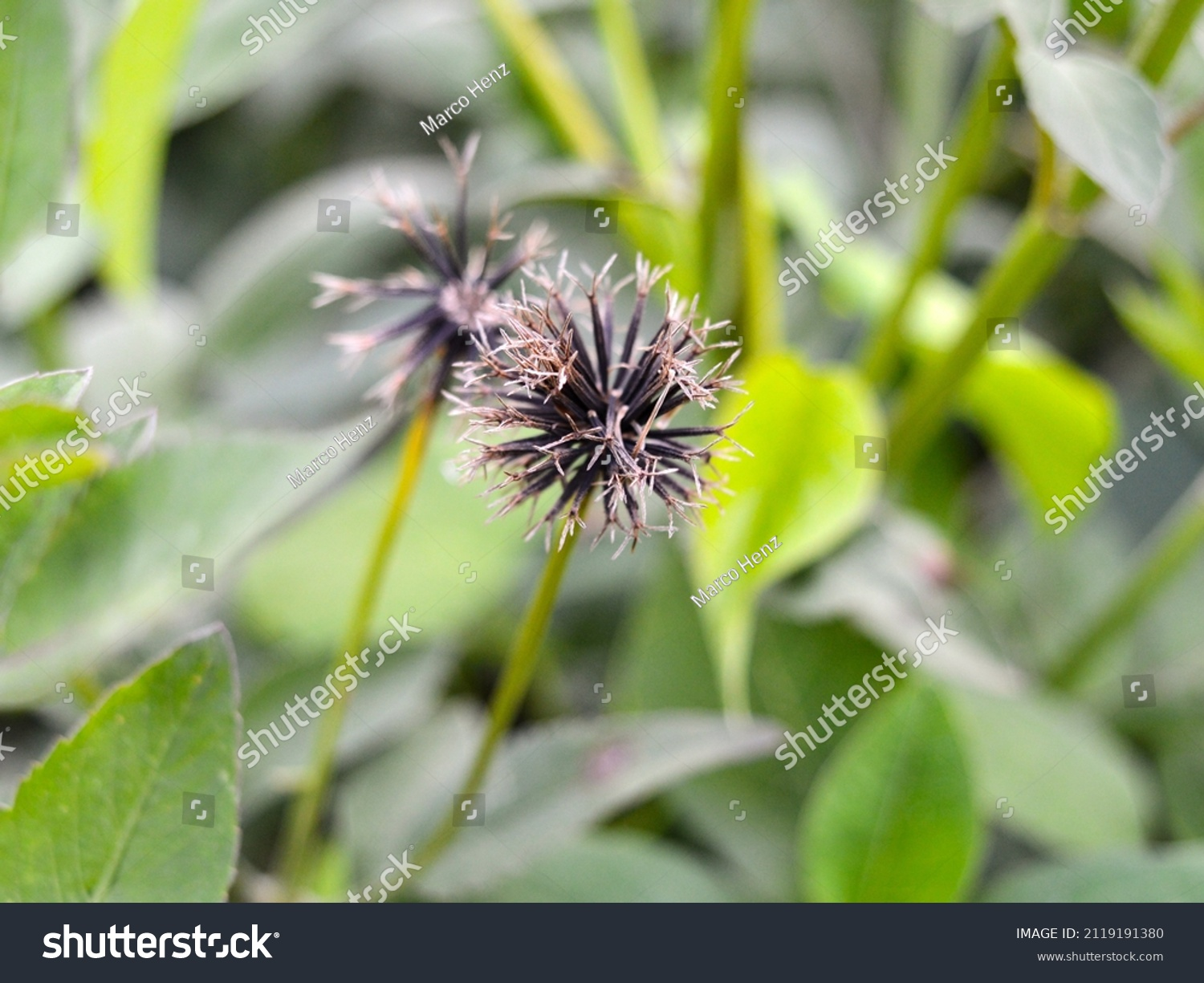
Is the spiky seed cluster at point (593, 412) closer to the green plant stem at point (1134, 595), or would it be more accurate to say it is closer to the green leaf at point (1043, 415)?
the green leaf at point (1043, 415)

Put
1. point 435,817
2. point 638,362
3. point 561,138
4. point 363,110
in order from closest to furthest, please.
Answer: point 638,362 < point 435,817 < point 561,138 < point 363,110

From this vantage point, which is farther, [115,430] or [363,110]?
[363,110]

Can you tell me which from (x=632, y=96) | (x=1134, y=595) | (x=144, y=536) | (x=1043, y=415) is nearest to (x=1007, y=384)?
(x=1043, y=415)

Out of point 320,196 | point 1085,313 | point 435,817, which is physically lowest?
point 435,817

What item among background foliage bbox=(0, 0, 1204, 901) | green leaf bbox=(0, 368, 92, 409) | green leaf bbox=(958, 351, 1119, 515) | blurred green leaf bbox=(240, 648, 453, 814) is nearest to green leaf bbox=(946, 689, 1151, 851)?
background foliage bbox=(0, 0, 1204, 901)

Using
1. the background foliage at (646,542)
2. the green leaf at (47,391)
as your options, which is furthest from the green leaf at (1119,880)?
the green leaf at (47,391)
